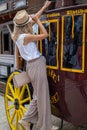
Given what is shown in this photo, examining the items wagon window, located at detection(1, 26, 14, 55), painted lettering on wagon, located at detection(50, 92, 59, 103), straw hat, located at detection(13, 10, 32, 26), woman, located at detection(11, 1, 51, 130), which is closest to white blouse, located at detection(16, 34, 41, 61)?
woman, located at detection(11, 1, 51, 130)

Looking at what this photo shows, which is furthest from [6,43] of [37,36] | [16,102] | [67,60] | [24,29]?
[67,60]

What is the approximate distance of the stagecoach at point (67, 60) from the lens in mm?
3416

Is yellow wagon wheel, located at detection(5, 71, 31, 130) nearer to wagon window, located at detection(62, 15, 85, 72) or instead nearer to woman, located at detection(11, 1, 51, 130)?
woman, located at detection(11, 1, 51, 130)

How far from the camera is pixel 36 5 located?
4844 mm

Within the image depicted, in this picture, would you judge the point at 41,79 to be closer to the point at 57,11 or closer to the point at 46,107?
the point at 46,107

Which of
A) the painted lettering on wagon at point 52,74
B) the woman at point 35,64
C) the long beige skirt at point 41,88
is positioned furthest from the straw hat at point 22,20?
the painted lettering on wagon at point 52,74

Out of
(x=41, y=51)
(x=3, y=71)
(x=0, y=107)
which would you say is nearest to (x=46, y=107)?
(x=41, y=51)

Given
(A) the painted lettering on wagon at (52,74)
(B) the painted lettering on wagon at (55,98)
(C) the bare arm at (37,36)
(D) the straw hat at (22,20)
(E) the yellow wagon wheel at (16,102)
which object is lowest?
(E) the yellow wagon wheel at (16,102)

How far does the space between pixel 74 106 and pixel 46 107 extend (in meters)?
0.37

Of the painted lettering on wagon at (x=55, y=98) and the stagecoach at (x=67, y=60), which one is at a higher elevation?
the stagecoach at (x=67, y=60)

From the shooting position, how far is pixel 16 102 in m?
4.45

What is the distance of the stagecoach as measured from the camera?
11.2 feet

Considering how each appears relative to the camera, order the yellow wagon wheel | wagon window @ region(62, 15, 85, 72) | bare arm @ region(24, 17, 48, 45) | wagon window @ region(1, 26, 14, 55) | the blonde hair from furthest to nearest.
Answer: wagon window @ region(1, 26, 14, 55) → the yellow wagon wheel → the blonde hair → bare arm @ region(24, 17, 48, 45) → wagon window @ region(62, 15, 85, 72)

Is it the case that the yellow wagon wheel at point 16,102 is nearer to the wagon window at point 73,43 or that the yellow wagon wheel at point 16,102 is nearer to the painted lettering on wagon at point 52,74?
the painted lettering on wagon at point 52,74
